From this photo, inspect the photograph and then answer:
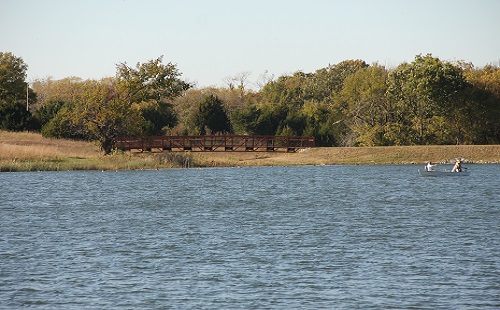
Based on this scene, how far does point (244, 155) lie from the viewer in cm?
8450

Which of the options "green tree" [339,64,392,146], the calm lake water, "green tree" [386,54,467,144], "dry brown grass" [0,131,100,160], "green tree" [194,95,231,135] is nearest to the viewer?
the calm lake water

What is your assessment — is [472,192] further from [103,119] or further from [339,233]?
[103,119]

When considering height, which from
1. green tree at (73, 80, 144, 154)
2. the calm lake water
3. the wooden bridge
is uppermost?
green tree at (73, 80, 144, 154)

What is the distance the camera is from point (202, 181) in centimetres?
6091

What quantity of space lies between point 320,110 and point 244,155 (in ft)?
73.7

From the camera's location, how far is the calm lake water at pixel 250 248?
1983cm

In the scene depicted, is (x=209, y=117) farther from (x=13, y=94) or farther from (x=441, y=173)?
(x=441, y=173)

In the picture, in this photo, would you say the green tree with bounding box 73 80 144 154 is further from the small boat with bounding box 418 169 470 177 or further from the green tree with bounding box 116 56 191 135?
the small boat with bounding box 418 169 470 177

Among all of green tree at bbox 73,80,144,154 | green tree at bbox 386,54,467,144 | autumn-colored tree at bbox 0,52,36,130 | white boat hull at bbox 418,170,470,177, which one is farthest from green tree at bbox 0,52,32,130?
white boat hull at bbox 418,170,470,177

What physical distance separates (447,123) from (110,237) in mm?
66227

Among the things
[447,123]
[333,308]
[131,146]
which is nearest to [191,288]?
[333,308]

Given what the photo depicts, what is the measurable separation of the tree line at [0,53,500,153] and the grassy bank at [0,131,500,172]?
2759 mm

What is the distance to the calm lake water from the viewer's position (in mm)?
19828

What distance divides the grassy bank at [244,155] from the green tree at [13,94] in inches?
320
